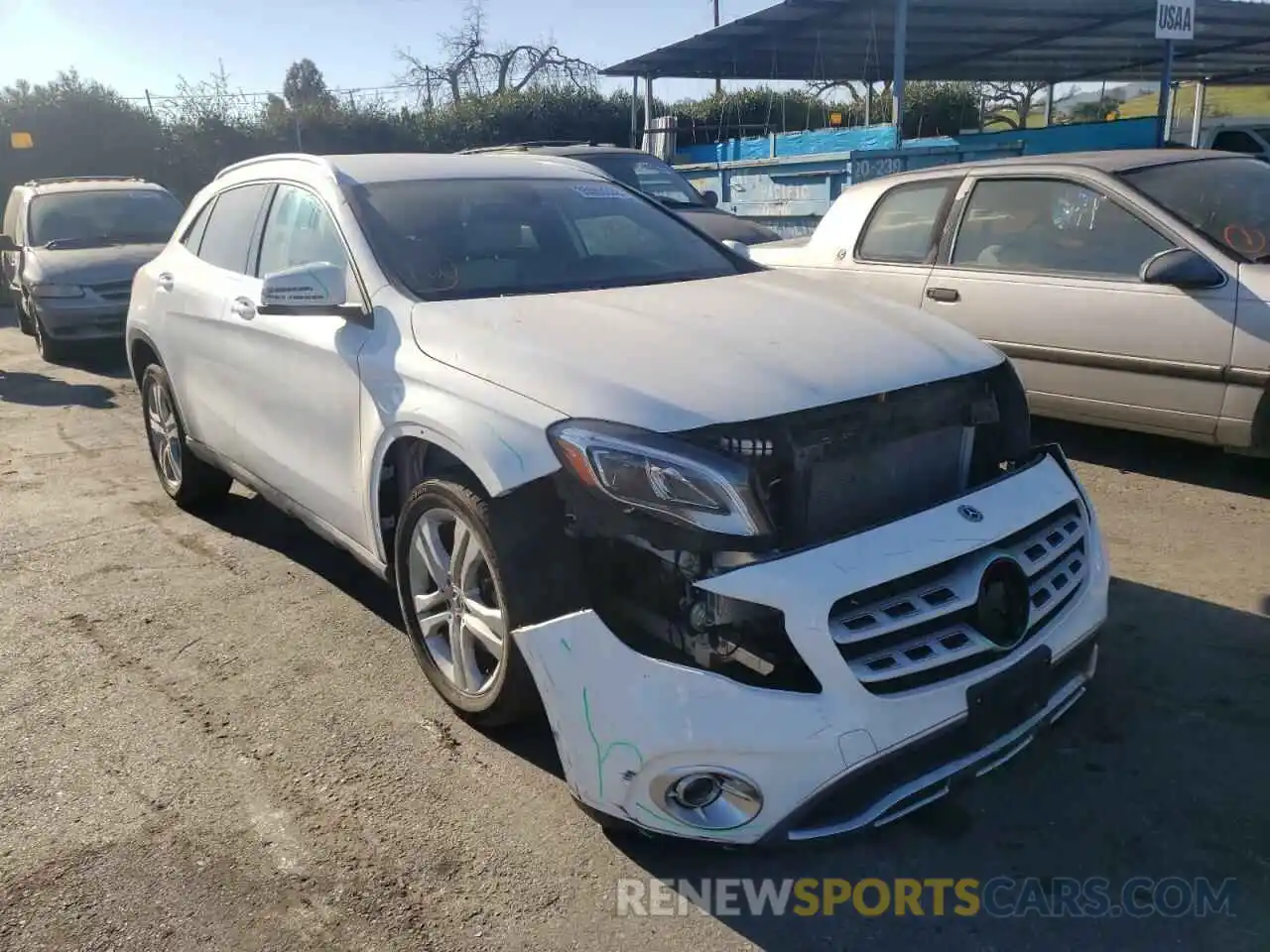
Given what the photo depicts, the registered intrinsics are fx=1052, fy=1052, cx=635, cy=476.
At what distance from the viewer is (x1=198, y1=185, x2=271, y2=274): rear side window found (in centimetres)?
447

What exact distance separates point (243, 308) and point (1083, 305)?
4050 millimetres

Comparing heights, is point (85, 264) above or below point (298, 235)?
below

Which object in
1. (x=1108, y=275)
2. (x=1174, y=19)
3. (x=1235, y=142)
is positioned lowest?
(x=1108, y=275)

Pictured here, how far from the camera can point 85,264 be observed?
1059 cm

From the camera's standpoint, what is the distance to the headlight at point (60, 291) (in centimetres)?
1037

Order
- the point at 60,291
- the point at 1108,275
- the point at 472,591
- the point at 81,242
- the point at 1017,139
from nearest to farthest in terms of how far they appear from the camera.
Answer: the point at 472,591, the point at 1108,275, the point at 60,291, the point at 81,242, the point at 1017,139

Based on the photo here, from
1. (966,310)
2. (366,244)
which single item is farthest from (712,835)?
(966,310)

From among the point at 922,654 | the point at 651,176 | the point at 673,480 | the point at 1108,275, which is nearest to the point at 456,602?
the point at 673,480

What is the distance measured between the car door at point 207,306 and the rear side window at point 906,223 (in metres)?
3.68

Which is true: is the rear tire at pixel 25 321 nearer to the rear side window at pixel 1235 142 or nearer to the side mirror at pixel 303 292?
the side mirror at pixel 303 292

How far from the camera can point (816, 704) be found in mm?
2301

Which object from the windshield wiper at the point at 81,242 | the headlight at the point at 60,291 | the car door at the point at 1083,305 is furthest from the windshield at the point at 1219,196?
the windshield wiper at the point at 81,242

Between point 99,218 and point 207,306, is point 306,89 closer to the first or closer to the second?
point 99,218

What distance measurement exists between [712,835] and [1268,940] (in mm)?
1226
